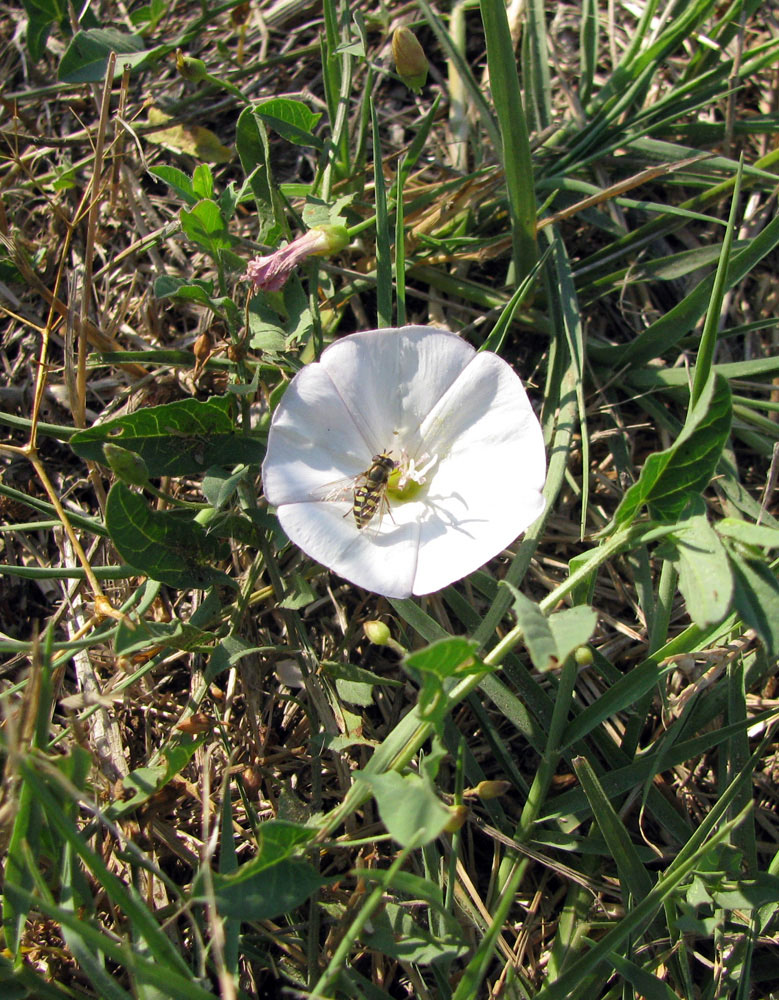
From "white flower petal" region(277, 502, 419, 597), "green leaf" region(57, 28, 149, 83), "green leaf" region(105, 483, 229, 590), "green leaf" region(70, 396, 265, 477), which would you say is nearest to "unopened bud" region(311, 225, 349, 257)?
"green leaf" region(70, 396, 265, 477)

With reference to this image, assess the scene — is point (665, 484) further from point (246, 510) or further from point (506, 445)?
point (246, 510)

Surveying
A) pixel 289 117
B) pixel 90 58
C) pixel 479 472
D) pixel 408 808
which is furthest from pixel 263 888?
pixel 90 58

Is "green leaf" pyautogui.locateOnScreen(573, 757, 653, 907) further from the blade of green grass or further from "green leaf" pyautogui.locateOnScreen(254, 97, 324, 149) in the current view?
"green leaf" pyautogui.locateOnScreen(254, 97, 324, 149)

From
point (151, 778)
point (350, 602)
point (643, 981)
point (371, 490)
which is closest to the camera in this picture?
point (643, 981)

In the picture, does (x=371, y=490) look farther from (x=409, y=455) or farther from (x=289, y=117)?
(x=289, y=117)

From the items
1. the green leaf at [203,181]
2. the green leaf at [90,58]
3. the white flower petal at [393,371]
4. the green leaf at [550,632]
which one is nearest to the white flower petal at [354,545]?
the white flower petal at [393,371]

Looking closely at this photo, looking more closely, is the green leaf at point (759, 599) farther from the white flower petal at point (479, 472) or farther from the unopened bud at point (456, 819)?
the unopened bud at point (456, 819)

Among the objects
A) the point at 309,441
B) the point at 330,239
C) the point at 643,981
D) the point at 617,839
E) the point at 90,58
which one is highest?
the point at 90,58
